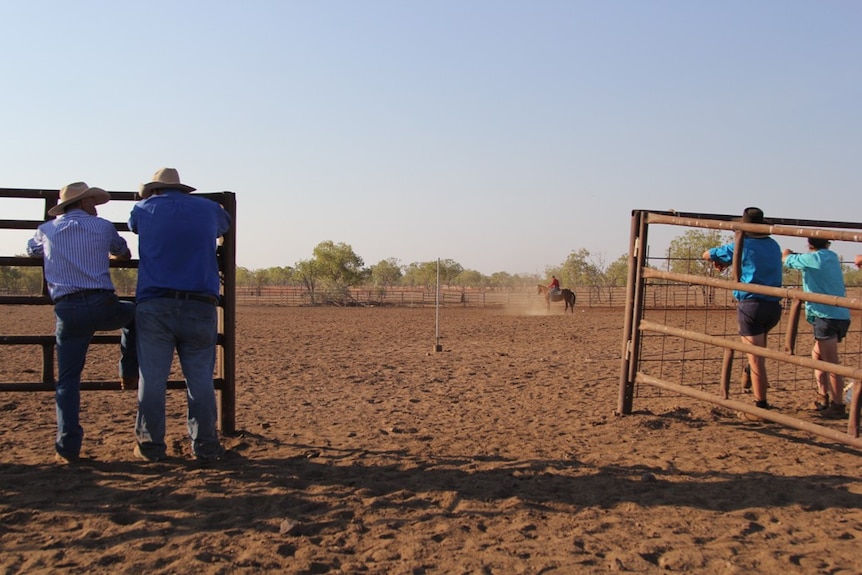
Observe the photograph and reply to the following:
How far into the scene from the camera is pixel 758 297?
18.2ft

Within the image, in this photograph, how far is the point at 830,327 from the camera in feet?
19.0

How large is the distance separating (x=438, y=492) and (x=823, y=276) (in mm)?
4168

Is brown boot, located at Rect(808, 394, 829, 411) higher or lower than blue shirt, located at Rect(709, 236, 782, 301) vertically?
lower

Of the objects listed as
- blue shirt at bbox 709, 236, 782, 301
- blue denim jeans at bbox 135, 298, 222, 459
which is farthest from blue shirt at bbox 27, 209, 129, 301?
blue shirt at bbox 709, 236, 782, 301

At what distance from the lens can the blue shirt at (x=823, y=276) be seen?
5750 mm

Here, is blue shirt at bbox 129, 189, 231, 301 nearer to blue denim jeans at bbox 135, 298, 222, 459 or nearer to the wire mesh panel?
blue denim jeans at bbox 135, 298, 222, 459

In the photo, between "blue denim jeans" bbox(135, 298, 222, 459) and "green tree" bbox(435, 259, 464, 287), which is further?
"green tree" bbox(435, 259, 464, 287)

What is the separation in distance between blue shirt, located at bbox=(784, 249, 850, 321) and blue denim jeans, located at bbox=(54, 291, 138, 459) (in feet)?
18.4

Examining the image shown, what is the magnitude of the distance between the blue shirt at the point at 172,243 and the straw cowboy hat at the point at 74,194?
38cm

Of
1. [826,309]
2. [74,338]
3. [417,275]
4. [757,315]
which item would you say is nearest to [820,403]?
[826,309]

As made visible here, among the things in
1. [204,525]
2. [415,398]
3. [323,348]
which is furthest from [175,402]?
[323,348]

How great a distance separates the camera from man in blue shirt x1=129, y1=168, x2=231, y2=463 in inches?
162

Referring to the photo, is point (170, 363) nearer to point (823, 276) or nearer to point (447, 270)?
point (823, 276)

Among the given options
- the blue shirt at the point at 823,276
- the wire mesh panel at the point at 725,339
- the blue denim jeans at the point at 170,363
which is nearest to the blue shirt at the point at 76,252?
the blue denim jeans at the point at 170,363
